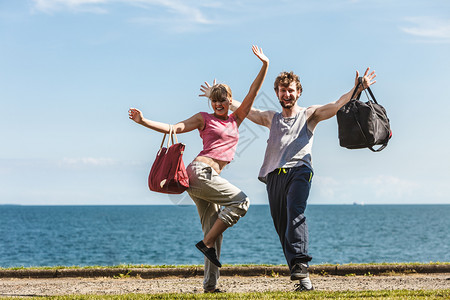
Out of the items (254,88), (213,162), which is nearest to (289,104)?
(254,88)

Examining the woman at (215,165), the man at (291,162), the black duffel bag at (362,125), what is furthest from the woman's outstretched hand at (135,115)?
the black duffel bag at (362,125)

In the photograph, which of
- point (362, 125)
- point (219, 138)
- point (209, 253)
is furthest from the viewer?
point (219, 138)

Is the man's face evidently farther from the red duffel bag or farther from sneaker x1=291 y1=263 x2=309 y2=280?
sneaker x1=291 y1=263 x2=309 y2=280

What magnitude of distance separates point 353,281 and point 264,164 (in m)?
2.64

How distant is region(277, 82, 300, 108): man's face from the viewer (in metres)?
6.88

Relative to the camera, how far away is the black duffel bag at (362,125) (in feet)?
20.9

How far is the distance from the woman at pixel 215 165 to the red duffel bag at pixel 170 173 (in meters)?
0.18

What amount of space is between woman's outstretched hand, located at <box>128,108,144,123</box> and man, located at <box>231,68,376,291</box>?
3.66ft

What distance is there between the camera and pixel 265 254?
53000 millimetres

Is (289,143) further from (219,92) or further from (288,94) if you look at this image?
(219,92)

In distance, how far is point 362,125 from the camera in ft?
20.9

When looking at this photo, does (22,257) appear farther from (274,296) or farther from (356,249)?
(274,296)

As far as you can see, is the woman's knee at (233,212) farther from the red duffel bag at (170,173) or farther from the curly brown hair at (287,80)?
→ the curly brown hair at (287,80)

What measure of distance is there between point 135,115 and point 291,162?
184 cm
